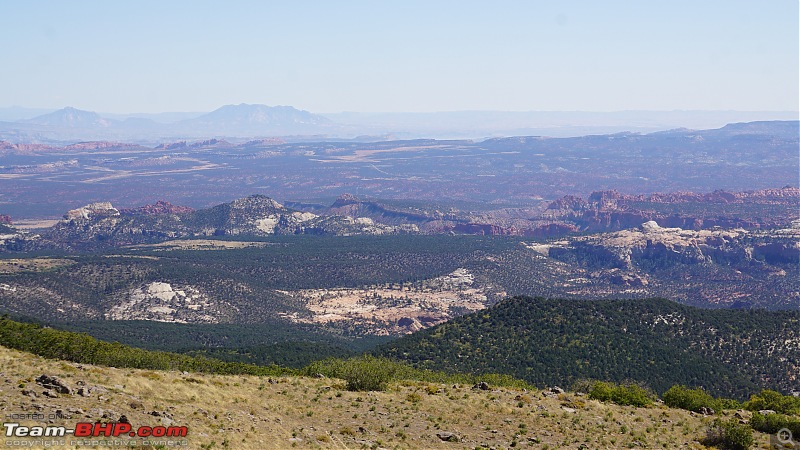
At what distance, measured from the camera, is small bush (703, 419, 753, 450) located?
116 ft

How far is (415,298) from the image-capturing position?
464 feet

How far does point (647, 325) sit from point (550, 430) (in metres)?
40.4

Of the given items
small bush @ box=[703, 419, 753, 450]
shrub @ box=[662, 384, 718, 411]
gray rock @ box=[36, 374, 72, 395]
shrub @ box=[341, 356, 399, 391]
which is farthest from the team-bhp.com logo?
shrub @ box=[662, 384, 718, 411]

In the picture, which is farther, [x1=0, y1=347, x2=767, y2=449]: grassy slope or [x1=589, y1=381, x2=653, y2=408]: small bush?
[x1=589, y1=381, x2=653, y2=408]: small bush

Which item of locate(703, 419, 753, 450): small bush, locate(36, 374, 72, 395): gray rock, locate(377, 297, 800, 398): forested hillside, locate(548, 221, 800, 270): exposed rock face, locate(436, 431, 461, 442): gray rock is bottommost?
locate(548, 221, 800, 270): exposed rock face

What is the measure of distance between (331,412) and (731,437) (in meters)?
19.5

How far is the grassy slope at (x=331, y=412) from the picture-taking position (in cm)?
3030

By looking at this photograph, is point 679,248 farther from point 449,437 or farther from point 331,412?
point 449,437

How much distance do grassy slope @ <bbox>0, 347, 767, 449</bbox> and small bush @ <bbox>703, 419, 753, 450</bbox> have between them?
106cm

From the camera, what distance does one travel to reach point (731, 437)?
35719 mm

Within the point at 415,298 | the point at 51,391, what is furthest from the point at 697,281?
the point at 51,391

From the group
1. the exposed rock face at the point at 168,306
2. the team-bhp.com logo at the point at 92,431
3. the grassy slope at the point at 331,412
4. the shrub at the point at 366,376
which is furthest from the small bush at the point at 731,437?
the exposed rock face at the point at 168,306

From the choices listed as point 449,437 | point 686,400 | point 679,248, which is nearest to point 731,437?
point 686,400

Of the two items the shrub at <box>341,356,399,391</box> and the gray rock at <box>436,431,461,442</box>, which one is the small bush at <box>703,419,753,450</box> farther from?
the shrub at <box>341,356,399,391</box>
